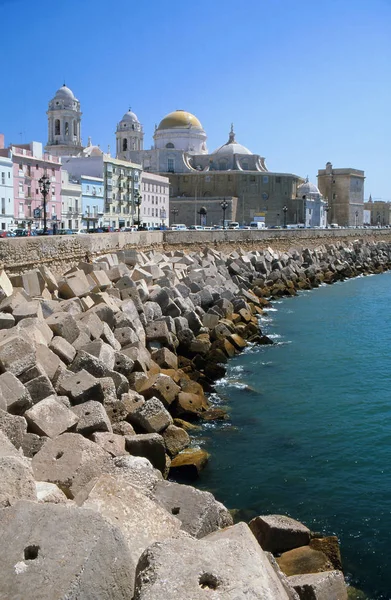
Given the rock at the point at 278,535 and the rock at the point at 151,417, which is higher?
the rock at the point at 151,417

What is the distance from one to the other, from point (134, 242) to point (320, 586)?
67.7 ft

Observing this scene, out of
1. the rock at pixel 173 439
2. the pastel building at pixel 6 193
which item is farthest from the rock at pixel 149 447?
the pastel building at pixel 6 193

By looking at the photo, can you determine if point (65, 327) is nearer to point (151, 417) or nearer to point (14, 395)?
point (151, 417)

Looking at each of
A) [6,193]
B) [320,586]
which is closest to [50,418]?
[320,586]

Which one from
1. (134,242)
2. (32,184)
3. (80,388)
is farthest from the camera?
(32,184)

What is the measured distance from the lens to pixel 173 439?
26.9ft

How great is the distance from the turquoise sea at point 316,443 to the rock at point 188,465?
5.3 inches

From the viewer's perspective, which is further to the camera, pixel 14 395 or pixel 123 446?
pixel 14 395

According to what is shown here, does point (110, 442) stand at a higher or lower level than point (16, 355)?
lower

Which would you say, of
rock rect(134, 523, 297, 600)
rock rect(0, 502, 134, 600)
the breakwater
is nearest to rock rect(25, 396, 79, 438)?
the breakwater

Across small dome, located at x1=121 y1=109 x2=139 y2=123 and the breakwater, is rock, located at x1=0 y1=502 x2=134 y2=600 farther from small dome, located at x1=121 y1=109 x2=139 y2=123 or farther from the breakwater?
small dome, located at x1=121 y1=109 x2=139 y2=123

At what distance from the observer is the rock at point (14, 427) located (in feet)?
20.1

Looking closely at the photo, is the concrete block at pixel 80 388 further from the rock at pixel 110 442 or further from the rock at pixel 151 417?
the rock at pixel 110 442

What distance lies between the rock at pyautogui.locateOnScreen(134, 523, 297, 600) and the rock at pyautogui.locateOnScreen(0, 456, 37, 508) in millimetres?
1236
